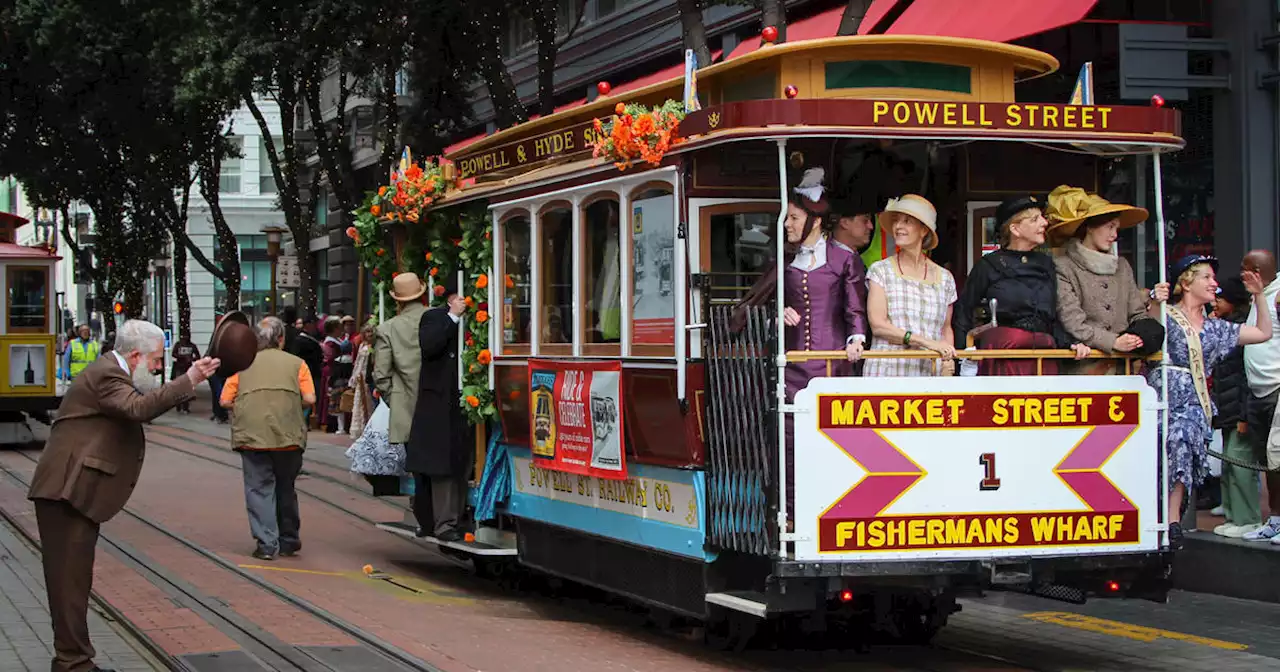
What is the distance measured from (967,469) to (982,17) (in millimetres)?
8960

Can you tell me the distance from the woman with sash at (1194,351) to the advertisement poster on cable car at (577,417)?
367 cm

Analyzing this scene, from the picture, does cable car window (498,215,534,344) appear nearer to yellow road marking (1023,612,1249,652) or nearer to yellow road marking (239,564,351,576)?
yellow road marking (239,564,351,576)

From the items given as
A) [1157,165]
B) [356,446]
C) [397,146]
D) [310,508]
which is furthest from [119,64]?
[1157,165]

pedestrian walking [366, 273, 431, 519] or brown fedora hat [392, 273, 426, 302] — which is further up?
brown fedora hat [392, 273, 426, 302]

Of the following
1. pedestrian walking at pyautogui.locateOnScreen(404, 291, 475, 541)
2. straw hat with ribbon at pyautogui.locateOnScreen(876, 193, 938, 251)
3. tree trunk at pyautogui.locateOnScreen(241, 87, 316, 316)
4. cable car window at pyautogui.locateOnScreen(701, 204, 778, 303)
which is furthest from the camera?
tree trunk at pyautogui.locateOnScreen(241, 87, 316, 316)

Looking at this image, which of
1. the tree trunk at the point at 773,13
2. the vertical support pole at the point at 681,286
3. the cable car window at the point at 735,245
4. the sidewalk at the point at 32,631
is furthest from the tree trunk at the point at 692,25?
the sidewalk at the point at 32,631

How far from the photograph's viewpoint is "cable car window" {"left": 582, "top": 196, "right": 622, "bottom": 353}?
10219 millimetres

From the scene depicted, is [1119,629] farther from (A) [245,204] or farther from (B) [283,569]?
(A) [245,204]

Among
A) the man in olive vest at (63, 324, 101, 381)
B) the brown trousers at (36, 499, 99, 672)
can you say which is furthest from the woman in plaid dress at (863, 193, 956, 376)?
the man in olive vest at (63, 324, 101, 381)

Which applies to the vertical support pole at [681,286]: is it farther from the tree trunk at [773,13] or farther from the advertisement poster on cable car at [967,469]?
the tree trunk at [773,13]

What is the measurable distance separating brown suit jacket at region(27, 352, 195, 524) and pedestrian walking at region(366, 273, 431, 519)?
4.35 metres

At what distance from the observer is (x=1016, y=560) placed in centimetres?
853

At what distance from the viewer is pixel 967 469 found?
8562 millimetres

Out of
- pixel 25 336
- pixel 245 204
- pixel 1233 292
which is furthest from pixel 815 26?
pixel 245 204
